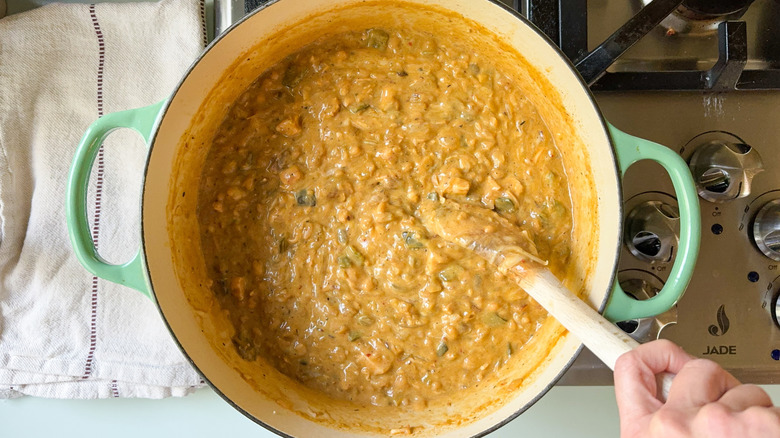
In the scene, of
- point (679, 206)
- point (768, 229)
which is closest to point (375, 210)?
point (679, 206)

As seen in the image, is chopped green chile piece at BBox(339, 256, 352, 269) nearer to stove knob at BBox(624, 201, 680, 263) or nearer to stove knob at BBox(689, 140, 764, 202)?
stove knob at BBox(624, 201, 680, 263)

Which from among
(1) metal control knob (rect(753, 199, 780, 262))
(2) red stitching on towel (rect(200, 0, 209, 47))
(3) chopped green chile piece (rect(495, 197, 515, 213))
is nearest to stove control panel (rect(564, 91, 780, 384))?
(1) metal control knob (rect(753, 199, 780, 262))

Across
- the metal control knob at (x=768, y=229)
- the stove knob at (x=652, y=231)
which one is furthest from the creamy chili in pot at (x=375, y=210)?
the metal control knob at (x=768, y=229)

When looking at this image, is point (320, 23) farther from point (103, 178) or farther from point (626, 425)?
point (626, 425)

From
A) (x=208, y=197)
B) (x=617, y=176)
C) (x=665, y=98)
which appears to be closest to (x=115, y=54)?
(x=208, y=197)

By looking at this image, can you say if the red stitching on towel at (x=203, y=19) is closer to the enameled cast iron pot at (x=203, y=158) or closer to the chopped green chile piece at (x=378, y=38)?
the enameled cast iron pot at (x=203, y=158)

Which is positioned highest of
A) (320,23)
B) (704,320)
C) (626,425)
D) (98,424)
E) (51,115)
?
(320,23)
